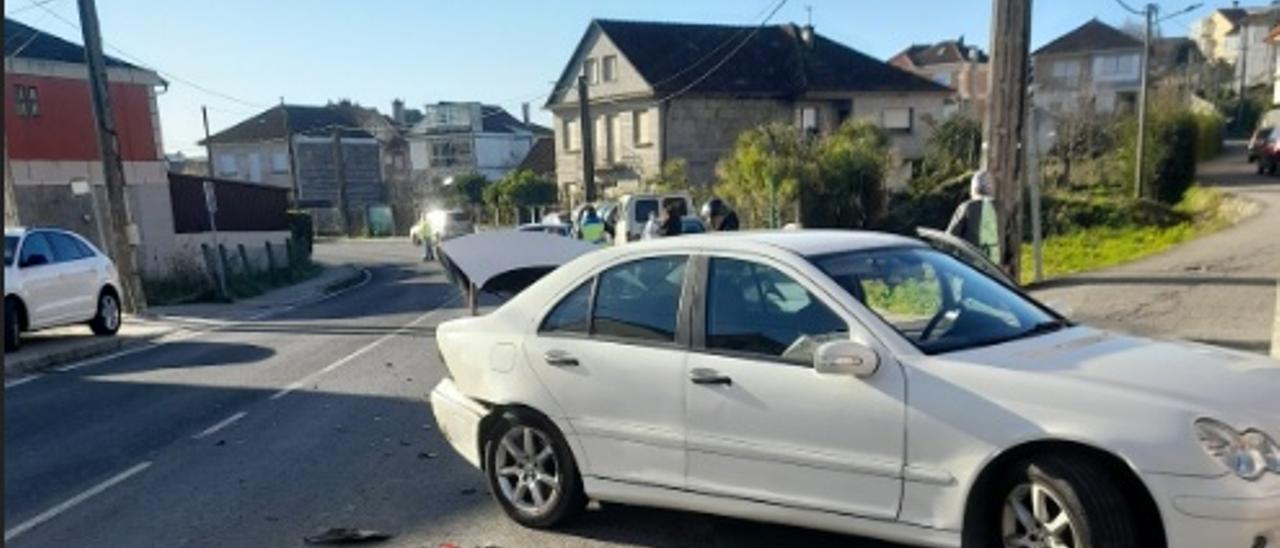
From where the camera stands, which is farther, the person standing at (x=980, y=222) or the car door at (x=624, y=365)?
the person standing at (x=980, y=222)

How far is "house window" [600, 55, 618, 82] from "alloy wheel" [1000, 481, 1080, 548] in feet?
145

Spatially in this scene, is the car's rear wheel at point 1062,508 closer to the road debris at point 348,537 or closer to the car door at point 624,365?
the car door at point 624,365

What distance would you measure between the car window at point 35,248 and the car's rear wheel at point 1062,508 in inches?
529

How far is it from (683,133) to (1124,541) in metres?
41.6

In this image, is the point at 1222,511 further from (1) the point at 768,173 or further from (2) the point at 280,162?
(2) the point at 280,162

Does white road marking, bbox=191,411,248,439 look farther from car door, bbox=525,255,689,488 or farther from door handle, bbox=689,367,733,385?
door handle, bbox=689,367,733,385

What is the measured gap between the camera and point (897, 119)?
161 ft

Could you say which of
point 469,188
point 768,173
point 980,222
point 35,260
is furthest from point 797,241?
point 469,188

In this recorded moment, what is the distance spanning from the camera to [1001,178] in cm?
1073

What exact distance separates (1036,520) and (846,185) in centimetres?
2176

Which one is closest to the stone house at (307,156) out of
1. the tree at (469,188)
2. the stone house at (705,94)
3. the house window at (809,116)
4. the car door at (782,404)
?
the tree at (469,188)

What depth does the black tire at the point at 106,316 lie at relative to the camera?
578 inches

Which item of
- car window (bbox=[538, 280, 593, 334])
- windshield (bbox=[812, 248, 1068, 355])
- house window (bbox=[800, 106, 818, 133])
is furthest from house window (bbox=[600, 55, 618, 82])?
windshield (bbox=[812, 248, 1068, 355])

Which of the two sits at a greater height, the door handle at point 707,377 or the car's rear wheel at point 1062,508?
the door handle at point 707,377
